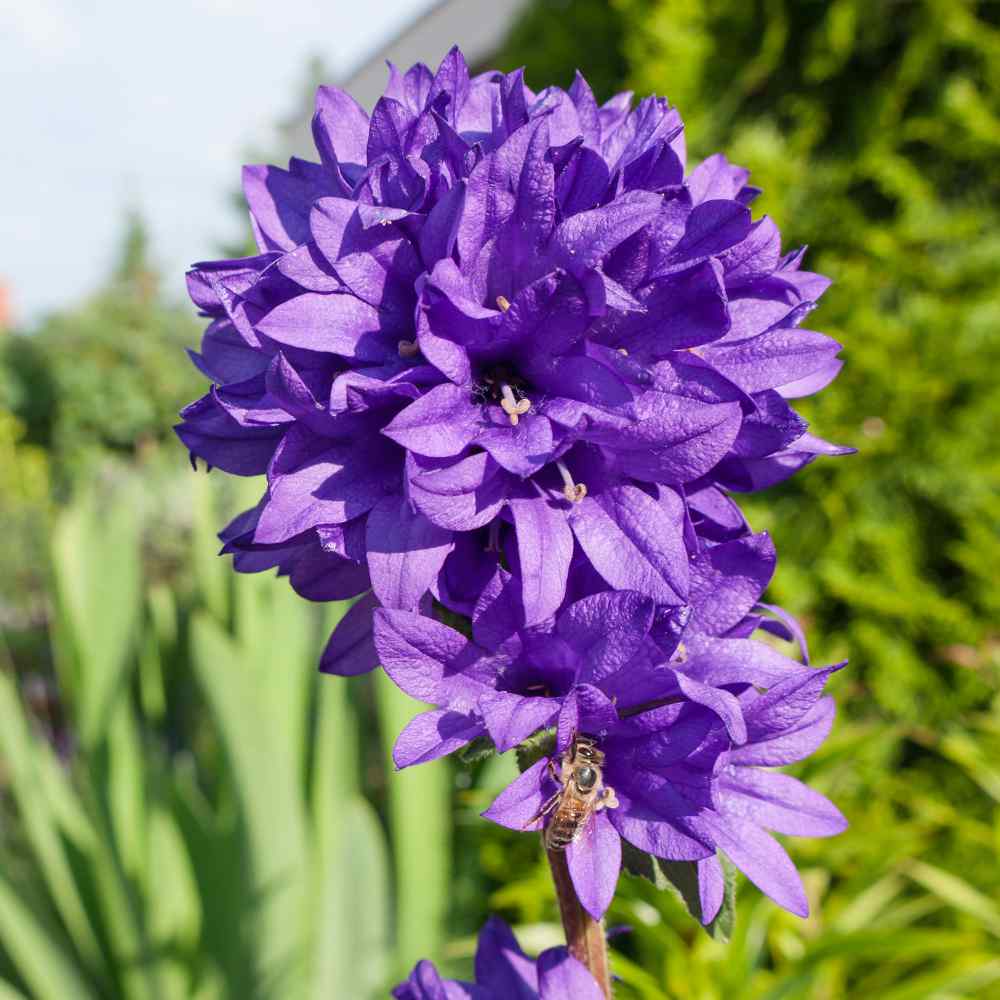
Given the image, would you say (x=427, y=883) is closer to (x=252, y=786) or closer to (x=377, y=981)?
(x=377, y=981)

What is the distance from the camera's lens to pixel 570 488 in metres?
0.66

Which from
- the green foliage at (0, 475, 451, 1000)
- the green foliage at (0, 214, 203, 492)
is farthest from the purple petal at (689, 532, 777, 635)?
→ the green foliage at (0, 214, 203, 492)

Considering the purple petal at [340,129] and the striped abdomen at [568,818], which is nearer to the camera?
the striped abdomen at [568,818]

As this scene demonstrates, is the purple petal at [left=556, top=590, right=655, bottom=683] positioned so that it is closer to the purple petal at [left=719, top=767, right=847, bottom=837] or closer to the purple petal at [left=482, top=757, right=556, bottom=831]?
the purple petal at [left=482, top=757, right=556, bottom=831]

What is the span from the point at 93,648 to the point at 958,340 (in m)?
2.58

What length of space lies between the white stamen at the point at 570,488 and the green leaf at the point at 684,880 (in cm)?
30

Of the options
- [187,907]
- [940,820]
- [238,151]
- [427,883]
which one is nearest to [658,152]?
[427,883]

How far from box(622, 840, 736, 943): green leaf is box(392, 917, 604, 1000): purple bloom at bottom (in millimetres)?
103

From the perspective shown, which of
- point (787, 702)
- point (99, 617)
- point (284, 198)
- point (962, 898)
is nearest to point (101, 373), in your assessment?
point (99, 617)

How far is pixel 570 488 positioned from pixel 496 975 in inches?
20.3

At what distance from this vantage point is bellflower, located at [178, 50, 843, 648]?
639mm

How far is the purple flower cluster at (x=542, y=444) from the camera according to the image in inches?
25.1

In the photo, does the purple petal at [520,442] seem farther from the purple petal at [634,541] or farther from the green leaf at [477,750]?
the green leaf at [477,750]

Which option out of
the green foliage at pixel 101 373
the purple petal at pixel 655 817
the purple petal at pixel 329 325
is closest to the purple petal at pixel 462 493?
the purple petal at pixel 329 325
